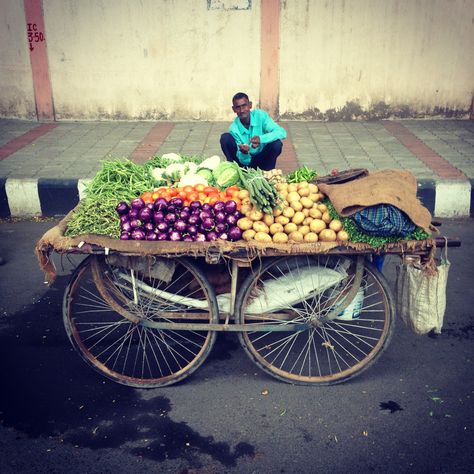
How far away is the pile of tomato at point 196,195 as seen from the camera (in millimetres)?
3627

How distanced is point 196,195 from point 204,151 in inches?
164

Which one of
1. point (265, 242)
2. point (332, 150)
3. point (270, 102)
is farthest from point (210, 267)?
point (270, 102)

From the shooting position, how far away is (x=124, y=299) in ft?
12.2

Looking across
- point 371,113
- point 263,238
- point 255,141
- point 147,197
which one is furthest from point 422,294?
point 371,113

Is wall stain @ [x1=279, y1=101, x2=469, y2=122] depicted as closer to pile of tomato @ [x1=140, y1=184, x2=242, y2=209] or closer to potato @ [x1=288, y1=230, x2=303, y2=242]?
pile of tomato @ [x1=140, y1=184, x2=242, y2=209]

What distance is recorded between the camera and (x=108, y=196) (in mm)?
3695

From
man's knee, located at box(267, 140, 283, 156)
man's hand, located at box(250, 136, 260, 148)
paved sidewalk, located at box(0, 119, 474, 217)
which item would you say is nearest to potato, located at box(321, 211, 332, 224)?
man's hand, located at box(250, 136, 260, 148)

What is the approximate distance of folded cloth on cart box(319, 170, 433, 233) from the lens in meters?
3.21

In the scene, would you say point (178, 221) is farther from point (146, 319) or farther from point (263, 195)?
point (146, 319)

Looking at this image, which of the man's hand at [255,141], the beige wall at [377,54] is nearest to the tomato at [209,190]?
the man's hand at [255,141]

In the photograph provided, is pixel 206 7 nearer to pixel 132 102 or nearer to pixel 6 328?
pixel 132 102

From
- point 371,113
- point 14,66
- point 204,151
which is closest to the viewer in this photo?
point 204,151

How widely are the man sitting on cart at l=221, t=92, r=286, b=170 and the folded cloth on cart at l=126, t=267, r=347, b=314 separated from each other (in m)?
2.28

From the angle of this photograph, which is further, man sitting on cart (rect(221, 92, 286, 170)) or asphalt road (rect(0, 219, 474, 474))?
man sitting on cart (rect(221, 92, 286, 170))
